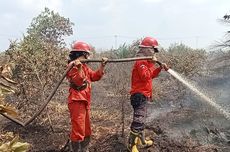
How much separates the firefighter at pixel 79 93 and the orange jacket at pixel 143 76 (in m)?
0.77

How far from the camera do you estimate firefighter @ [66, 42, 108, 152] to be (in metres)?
6.36

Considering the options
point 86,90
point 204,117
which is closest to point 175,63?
point 204,117

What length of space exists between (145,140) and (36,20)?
14877 millimetres

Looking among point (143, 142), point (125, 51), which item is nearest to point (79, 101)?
point (143, 142)

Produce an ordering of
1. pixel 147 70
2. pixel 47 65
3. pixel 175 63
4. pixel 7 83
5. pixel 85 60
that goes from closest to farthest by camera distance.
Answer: pixel 7 83 < pixel 85 60 < pixel 147 70 < pixel 47 65 < pixel 175 63

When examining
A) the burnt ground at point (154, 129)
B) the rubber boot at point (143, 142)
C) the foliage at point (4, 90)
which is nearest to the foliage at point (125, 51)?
the burnt ground at point (154, 129)

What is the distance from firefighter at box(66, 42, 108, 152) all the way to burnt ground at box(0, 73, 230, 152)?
3.74 ft

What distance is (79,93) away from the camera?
643 cm

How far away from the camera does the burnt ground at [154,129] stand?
25.0 ft

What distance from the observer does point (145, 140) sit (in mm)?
7418

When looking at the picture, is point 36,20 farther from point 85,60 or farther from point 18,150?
point 18,150

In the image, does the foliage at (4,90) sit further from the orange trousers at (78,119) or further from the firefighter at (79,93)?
the orange trousers at (78,119)

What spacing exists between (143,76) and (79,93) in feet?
3.59

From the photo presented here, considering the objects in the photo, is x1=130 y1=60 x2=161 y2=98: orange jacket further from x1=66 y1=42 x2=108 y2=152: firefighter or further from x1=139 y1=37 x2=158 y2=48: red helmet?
x1=66 y1=42 x2=108 y2=152: firefighter
